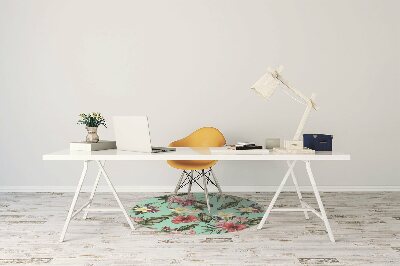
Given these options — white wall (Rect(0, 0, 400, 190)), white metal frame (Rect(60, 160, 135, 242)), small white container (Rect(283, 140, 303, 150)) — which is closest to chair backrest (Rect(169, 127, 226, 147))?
white wall (Rect(0, 0, 400, 190))

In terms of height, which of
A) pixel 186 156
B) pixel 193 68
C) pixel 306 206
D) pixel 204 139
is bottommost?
pixel 306 206

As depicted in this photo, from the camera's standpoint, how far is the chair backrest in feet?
14.5

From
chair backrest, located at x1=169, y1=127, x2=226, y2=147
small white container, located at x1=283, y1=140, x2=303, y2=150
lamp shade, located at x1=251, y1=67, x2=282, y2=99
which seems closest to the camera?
small white container, located at x1=283, y1=140, x2=303, y2=150

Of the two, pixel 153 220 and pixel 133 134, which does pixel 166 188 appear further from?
pixel 133 134

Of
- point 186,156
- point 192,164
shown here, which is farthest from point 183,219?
point 186,156

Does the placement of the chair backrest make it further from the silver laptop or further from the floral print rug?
the silver laptop

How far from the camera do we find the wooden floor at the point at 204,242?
8.70ft

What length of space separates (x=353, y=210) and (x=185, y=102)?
2.22m

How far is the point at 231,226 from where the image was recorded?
3410mm

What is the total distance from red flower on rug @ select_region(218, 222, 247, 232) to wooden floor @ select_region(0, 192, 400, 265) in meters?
0.09

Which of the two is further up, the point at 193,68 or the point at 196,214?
the point at 193,68

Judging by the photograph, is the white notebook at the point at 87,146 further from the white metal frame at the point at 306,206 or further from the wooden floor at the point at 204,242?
the white metal frame at the point at 306,206

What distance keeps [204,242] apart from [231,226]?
463mm

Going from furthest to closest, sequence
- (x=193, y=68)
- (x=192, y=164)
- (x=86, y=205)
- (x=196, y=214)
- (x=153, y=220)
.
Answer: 1. (x=193, y=68)
2. (x=192, y=164)
3. (x=196, y=214)
4. (x=153, y=220)
5. (x=86, y=205)
